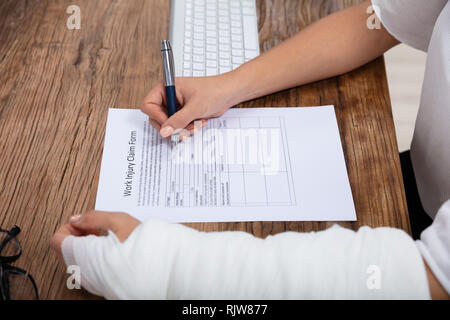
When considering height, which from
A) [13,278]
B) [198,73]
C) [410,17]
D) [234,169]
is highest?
[410,17]

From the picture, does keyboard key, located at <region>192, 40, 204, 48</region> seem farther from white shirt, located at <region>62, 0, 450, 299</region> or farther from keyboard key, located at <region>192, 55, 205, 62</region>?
white shirt, located at <region>62, 0, 450, 299</region>

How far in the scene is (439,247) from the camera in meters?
0.51

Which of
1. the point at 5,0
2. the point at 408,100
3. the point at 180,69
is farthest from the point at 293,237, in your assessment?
the point at 408,100

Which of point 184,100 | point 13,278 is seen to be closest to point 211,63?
point 184,100

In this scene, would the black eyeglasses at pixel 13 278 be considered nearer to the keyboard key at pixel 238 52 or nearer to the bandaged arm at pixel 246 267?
the bandaged arm at pixel 246 267

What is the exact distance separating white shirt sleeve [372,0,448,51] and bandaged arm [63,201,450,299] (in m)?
0.40

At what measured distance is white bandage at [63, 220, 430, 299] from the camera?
1.62 feet

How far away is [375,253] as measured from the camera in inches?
20.2

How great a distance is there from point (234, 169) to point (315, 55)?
0.28 meters

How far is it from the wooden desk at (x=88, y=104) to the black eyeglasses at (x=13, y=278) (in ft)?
0.04

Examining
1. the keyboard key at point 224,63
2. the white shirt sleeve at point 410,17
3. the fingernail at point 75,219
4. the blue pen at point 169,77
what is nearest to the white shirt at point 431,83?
the white shirt sleeve at point 410,17

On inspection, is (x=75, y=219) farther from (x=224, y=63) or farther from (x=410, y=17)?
(x=410, y=17)
